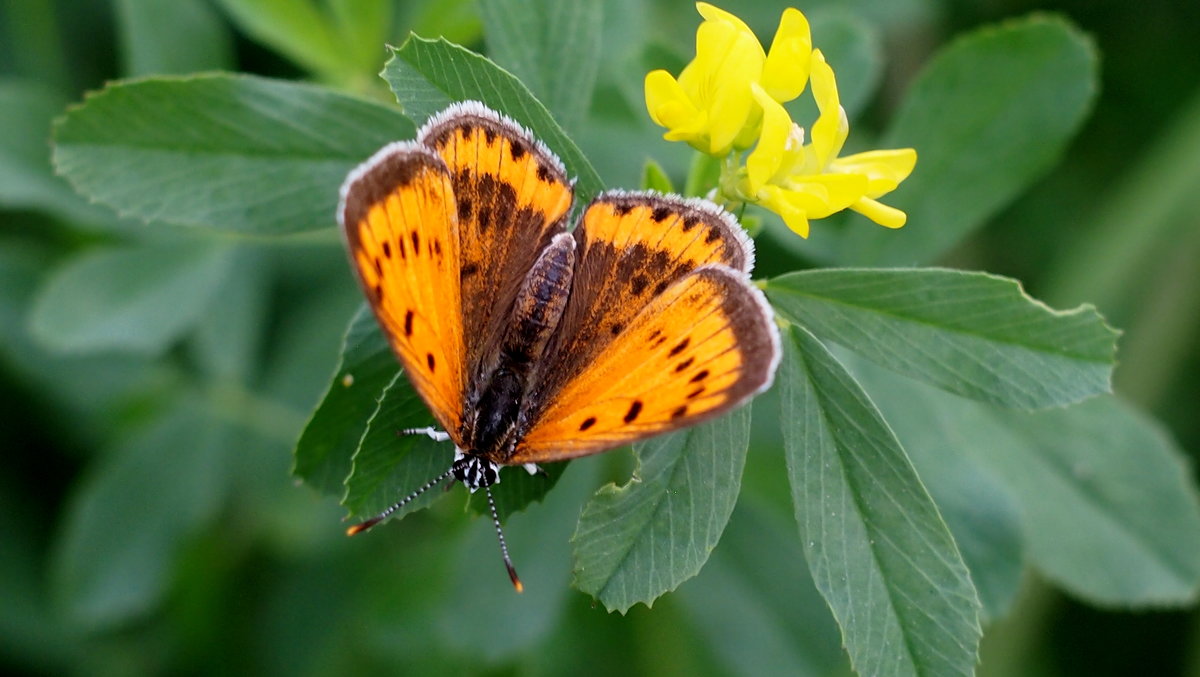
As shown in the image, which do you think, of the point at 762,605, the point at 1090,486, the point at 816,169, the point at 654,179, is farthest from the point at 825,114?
the point at 762,605

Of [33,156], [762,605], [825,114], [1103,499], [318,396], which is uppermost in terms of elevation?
[825,114]

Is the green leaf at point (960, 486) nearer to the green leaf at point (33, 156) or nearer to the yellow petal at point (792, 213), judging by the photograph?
the yellow petal at point (792, 213)

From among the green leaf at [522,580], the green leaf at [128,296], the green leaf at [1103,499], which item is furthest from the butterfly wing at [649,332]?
the green leaf at [128,296]

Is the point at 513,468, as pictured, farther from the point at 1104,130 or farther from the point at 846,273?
the point at 1104,130

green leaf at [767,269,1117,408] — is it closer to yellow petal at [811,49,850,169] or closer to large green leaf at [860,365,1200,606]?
yellow petal at [811,49,850,169]

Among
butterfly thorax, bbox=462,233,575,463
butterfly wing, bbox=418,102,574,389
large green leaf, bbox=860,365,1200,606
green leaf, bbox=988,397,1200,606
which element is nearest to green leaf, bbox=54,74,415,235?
butterfly wing, bbox=418,102,574,389

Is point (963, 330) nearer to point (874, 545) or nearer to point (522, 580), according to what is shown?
point (874, 545)

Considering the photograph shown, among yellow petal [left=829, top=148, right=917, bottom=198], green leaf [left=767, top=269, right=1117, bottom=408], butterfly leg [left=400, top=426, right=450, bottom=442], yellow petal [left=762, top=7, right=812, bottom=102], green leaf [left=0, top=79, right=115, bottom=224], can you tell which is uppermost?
yellow petal [left=762, top=7, right=812, bottom=102]
